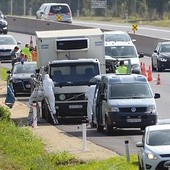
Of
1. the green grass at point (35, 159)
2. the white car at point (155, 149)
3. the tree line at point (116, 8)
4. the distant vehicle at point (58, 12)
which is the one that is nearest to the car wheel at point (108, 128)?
the green grass at point (35, 159)

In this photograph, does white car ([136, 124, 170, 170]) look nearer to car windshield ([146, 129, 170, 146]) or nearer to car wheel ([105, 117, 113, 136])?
car windshield ([146, 129, 170, 146])

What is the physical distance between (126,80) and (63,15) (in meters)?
49.6

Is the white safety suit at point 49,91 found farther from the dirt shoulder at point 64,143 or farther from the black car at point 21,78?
the black car at point 21,78

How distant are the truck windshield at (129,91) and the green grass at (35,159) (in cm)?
328

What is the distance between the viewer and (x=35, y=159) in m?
21.9

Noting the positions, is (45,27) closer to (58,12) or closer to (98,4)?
(58,12)

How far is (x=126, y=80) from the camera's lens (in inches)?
1163

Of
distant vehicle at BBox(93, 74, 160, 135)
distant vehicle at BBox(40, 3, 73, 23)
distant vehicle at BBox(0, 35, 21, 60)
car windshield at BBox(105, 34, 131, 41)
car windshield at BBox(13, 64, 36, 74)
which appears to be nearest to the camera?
distant vehicle at BBox(93, 74, 160, 135)

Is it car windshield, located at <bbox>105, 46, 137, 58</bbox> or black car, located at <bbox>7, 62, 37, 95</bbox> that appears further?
car windshield, located at <bbox>105, 46, 137, 58</bbox>

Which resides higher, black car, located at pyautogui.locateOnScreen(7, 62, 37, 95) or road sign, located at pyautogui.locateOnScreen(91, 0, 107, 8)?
black car, located at pyautogui.locateOnScreen(7, 62, 37, 95)

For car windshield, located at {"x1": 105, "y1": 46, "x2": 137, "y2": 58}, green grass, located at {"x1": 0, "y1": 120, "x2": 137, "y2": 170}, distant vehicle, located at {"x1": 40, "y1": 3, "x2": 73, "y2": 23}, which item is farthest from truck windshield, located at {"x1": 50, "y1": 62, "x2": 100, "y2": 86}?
distant vehicle, located at {"x1": 40, "y1": 3, "x2": 73, "y2": 23}

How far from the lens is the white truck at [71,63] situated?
106 feet

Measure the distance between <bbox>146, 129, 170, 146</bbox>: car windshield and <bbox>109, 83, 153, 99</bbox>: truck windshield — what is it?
26.9 feet

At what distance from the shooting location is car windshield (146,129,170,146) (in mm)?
20391
